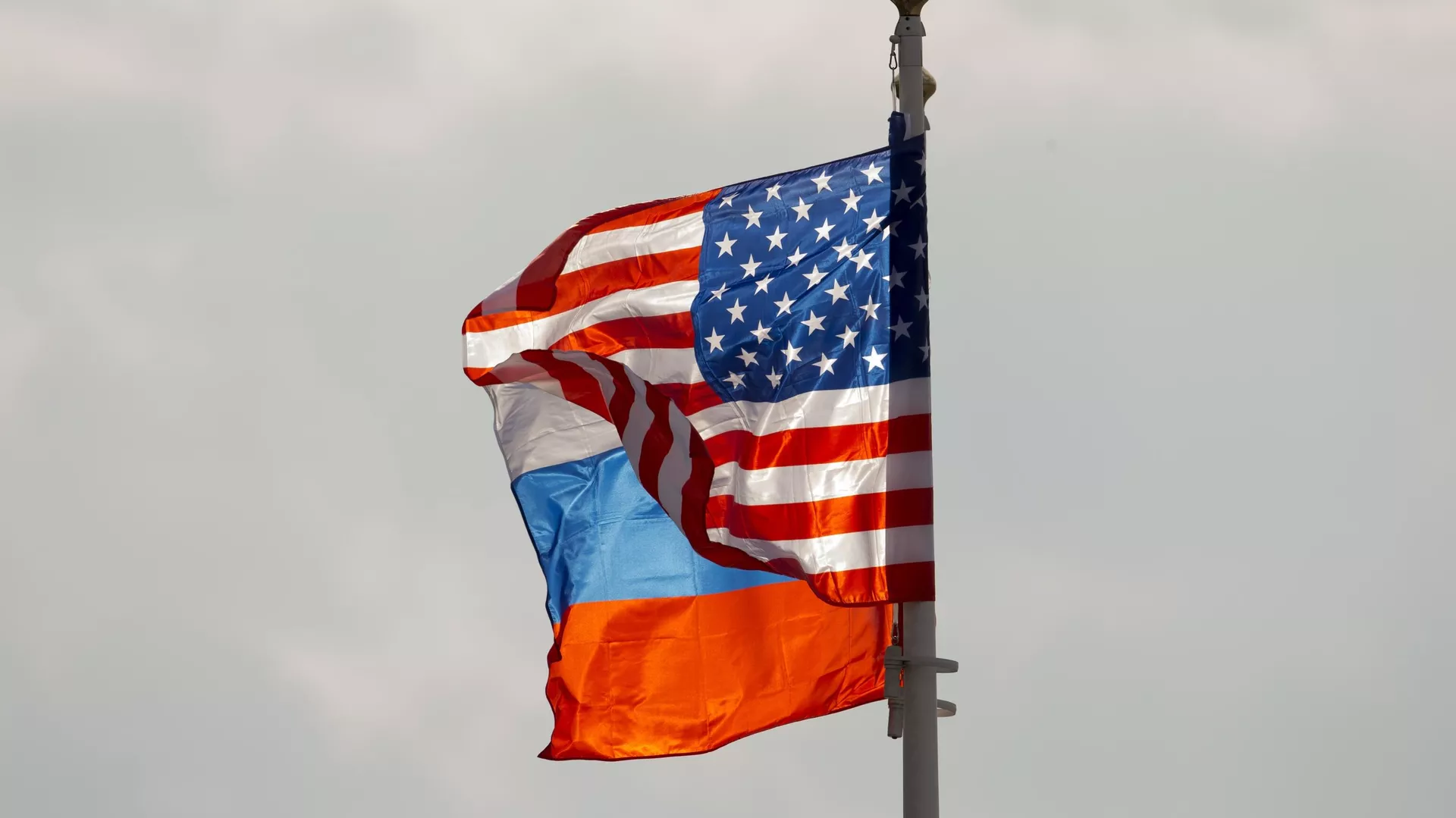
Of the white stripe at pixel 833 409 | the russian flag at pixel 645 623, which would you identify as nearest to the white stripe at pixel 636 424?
the white stripe at pixel 833 409

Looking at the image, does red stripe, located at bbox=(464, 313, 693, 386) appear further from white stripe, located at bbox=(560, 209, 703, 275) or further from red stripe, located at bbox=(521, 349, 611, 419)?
white stripe, located at bbox=(560, 209, 703, 275)

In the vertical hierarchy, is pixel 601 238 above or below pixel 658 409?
above

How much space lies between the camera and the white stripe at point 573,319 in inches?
707

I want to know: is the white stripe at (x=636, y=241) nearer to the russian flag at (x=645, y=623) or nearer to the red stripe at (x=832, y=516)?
the russian flag at (x=645, y=623)

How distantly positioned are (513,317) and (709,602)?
11.3 ft

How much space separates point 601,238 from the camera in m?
18.9

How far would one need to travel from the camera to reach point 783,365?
16.7 meters

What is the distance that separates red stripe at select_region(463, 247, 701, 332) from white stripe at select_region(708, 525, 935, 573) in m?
3.11

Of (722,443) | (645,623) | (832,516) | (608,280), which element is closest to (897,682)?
(832,516)

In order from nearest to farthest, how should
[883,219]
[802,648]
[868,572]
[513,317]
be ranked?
[868,572]
[883,219]
[802,648]
[513,317]

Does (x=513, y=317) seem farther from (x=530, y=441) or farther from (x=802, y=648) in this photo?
Answer: (x=802, y=648)

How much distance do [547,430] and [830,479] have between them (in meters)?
4.39

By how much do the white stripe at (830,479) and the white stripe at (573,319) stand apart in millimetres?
2130

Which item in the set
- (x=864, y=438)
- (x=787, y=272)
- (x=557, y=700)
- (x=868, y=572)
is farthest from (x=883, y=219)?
(x=557, y=700)
